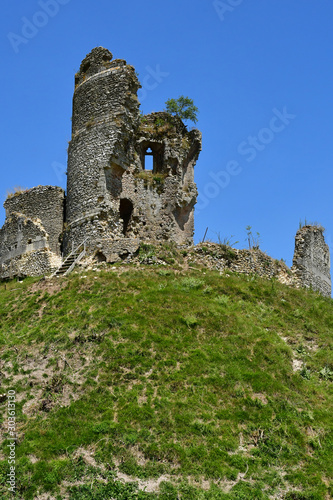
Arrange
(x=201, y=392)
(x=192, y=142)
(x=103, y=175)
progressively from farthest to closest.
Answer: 1. (x=192, y=142)
2. (x=103, y=175)
3. (x=201, y=392)

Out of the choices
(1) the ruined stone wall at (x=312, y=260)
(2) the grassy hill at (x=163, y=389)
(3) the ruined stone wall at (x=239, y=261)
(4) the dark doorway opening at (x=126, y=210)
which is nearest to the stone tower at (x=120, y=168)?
(4) the dark doorway opening at (x=126, y=210)

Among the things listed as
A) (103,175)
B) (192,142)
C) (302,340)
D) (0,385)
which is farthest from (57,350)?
(192,142)

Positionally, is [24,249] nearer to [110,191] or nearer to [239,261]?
[110,191]

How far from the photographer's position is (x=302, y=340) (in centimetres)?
2319

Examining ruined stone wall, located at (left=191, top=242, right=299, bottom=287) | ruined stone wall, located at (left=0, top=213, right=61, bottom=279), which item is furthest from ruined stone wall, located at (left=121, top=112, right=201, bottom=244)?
ruined stone wall, located at (left=0, top=213, right=61, bottom=279)

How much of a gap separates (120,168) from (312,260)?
12182 mm

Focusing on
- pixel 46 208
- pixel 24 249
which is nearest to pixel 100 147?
pixel 46 208

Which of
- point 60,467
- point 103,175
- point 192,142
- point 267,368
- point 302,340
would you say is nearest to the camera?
point 60,467

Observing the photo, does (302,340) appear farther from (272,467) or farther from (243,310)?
(272,467)

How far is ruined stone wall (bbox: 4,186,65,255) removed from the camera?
Result: 32500 millimetres

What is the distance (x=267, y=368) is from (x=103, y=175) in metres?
13.7

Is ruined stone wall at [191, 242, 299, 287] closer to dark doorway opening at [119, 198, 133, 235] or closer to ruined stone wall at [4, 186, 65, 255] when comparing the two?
dark doorway opening at [119, 198, 133, 235]

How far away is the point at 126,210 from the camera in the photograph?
106 ft

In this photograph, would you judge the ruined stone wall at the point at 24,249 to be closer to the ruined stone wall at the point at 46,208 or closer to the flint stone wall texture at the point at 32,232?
the flint stone wall texture at the point at 32,232
